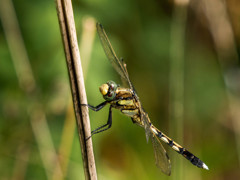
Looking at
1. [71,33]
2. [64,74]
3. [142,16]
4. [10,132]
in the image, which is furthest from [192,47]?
[71,33]

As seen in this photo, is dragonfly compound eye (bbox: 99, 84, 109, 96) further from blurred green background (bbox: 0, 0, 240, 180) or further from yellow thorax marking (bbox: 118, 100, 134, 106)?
blurred green background (bbox: 0, 0, 240, 180)

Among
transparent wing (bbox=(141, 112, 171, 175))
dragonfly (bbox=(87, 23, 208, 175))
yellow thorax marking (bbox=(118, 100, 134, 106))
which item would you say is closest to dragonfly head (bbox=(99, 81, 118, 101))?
dragonfly (bbox=(87, 23, 208, 175))

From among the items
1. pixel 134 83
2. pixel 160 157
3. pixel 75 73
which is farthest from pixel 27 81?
pixel 75 73

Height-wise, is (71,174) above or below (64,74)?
below

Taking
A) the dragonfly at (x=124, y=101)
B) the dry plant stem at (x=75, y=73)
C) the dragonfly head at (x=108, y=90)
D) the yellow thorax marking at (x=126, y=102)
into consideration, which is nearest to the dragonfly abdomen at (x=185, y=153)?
the dragonfly at (x=124, y=101)

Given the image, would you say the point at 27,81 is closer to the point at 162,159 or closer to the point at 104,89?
the point at 104,89

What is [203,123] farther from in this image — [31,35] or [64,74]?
[31,35]
